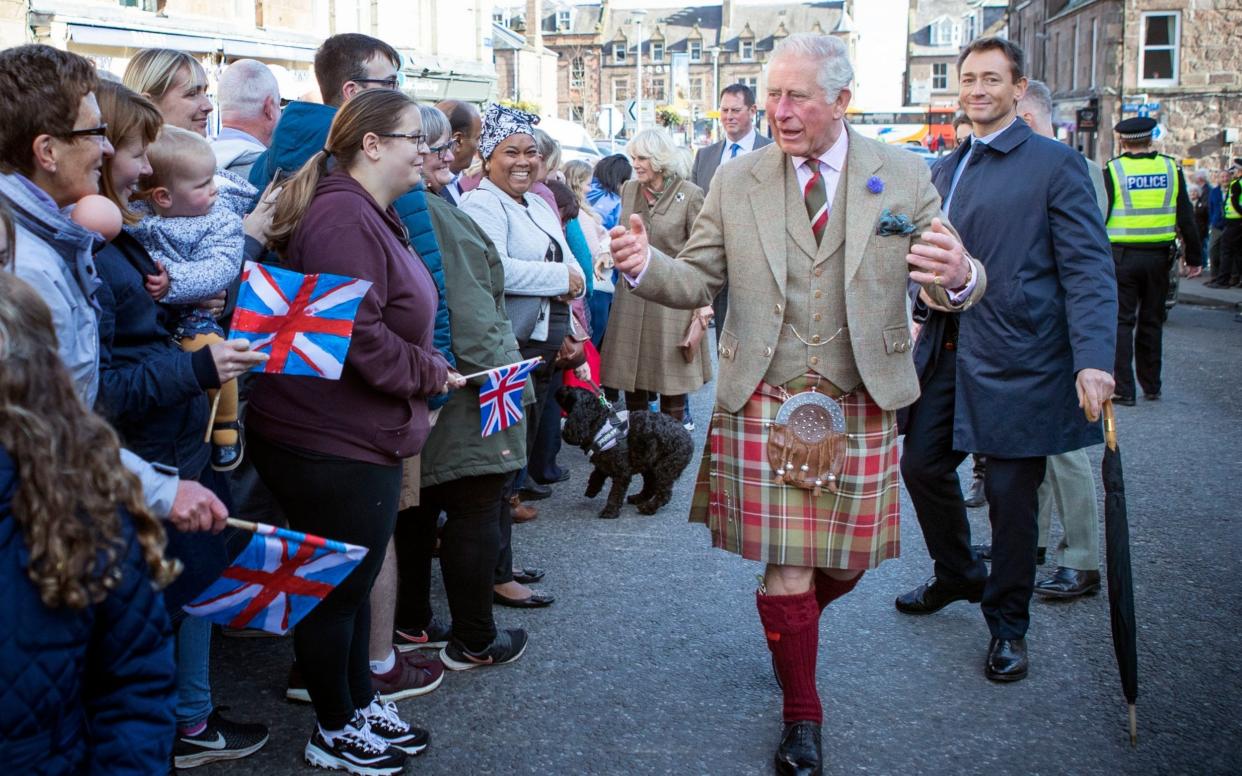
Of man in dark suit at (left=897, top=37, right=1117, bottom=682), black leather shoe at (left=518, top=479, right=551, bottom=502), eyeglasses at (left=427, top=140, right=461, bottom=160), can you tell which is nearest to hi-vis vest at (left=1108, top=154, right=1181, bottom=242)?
black leather shoe at (left=518, top=479, right=551, bottom=502)

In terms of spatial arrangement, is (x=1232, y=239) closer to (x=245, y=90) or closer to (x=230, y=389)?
(x=245, y=90)

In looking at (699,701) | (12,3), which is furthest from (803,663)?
(12,3)

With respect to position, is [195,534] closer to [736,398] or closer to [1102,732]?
[736,398]

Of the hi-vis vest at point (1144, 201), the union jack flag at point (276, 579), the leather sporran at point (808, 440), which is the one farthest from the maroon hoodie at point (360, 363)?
the hi-vis vest at point (1144, 201)

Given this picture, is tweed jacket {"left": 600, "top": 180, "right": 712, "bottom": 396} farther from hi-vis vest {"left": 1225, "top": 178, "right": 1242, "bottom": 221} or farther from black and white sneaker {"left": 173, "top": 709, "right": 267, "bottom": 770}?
hi-vis vest {"left": 1225, "top": 178, "right": 1242, "bottom": 221}

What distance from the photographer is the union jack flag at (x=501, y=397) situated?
428 centimetres

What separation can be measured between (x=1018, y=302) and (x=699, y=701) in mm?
1884

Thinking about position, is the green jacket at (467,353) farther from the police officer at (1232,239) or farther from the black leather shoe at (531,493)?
the police officer at (1232,239)

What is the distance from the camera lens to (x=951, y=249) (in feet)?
11.6

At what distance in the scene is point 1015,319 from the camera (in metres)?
4.52

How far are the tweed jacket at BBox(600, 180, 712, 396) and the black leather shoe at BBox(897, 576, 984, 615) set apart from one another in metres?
2.92

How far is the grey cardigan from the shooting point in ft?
17.3

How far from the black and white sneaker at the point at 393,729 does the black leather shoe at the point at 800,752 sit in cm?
112

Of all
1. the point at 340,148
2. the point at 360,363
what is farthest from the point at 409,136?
the point at 360,363
